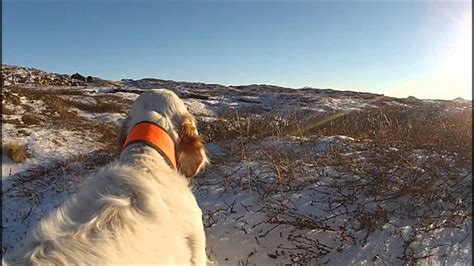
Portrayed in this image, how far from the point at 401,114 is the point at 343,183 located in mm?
6769

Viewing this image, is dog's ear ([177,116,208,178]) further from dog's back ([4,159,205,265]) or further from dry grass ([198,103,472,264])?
dry grass ([198,103,472,264])

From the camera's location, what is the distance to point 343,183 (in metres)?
4.55

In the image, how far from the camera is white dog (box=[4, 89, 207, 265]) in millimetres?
1828

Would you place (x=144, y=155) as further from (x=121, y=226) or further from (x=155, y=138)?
(x=121, y=226)

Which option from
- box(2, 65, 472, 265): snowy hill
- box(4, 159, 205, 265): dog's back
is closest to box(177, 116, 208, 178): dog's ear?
box(4, 159, 205, 265): dog's back

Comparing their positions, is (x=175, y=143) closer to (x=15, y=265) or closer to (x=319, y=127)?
(x=15, y=265)

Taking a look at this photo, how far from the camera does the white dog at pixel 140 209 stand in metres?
1.83

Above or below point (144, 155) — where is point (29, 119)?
below

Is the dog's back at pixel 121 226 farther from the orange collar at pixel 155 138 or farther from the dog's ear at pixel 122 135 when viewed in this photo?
the dog's ear at pixel 122 135

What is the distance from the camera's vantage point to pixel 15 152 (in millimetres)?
7188

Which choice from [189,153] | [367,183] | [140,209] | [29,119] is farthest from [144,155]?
[29,119]

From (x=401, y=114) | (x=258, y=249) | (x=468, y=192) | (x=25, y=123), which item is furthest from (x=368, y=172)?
(x=25, y=123)

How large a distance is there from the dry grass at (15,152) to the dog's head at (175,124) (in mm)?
4577

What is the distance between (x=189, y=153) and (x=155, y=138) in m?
0.30
